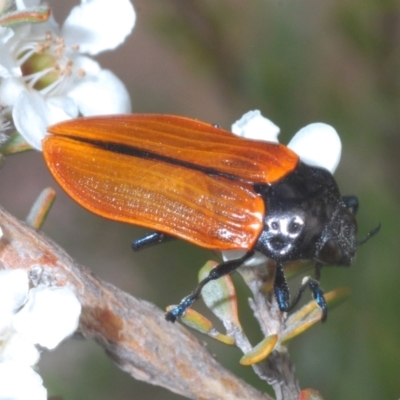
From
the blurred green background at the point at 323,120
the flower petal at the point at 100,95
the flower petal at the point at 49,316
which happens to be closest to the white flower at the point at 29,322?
the flower petal at the point at 49,316

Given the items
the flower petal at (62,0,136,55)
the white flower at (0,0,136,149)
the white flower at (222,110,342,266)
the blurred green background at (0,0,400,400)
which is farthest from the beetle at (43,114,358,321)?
the blurred green background at (0,0,400,400)

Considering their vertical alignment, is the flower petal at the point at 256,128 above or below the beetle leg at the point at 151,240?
above

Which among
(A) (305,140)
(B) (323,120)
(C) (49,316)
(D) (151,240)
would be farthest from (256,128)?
(B) (323,120)

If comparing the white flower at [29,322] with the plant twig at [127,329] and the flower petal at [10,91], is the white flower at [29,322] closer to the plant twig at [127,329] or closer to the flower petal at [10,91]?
the plant twig at [127,329]

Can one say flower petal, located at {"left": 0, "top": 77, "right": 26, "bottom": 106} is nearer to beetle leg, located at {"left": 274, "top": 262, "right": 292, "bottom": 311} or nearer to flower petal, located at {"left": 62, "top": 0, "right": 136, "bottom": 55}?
flower petal, located at {"left": 62, "top": 0, "right": 136, "bottom": 55}

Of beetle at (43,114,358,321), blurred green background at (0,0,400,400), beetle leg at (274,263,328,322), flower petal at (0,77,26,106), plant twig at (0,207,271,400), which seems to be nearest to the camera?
plant twig at (0,207,271,400)

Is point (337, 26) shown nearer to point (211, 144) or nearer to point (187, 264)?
point (187, 264)

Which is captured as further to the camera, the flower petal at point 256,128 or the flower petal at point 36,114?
the flower petal at point 256,128
